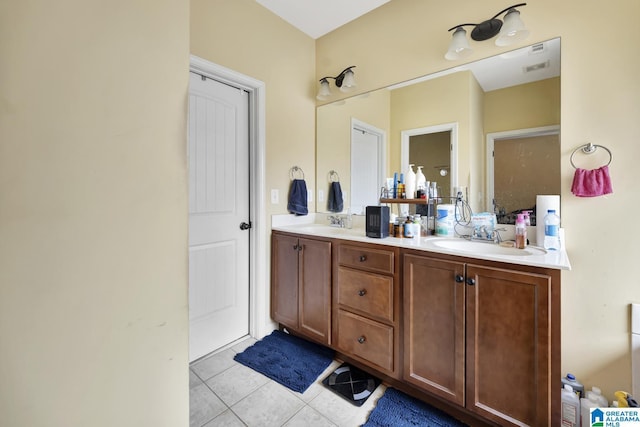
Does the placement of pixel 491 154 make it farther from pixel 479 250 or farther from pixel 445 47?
pixel 445 47

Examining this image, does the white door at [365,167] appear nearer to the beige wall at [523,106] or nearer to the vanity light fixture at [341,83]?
the vanity light fixture at [341,83]

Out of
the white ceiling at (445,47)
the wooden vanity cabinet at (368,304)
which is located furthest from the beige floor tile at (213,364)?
the white ceiling at (445,47)

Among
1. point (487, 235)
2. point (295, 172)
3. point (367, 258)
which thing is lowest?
point (367, 258)

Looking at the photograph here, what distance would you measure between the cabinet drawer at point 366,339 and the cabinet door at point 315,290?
13 centimetres

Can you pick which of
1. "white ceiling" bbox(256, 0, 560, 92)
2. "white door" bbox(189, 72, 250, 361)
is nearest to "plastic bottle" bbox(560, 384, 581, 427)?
"white ceiling" bbox(256, 0, 560, 92)

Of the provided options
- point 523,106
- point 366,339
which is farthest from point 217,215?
point 523,106

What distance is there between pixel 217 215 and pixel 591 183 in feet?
7.36

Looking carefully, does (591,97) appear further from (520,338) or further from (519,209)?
(520,338)

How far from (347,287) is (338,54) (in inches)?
80.4

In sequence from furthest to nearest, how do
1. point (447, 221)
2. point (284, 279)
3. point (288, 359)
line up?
1. point (284, 279)
2. point (288, 359)
3. point (447, 221)

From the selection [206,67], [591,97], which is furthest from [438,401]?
[206,67]

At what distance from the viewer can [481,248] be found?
159cm

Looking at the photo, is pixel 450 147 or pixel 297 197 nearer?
pixel 450 147

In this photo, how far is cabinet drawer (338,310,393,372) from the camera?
1591 mm
